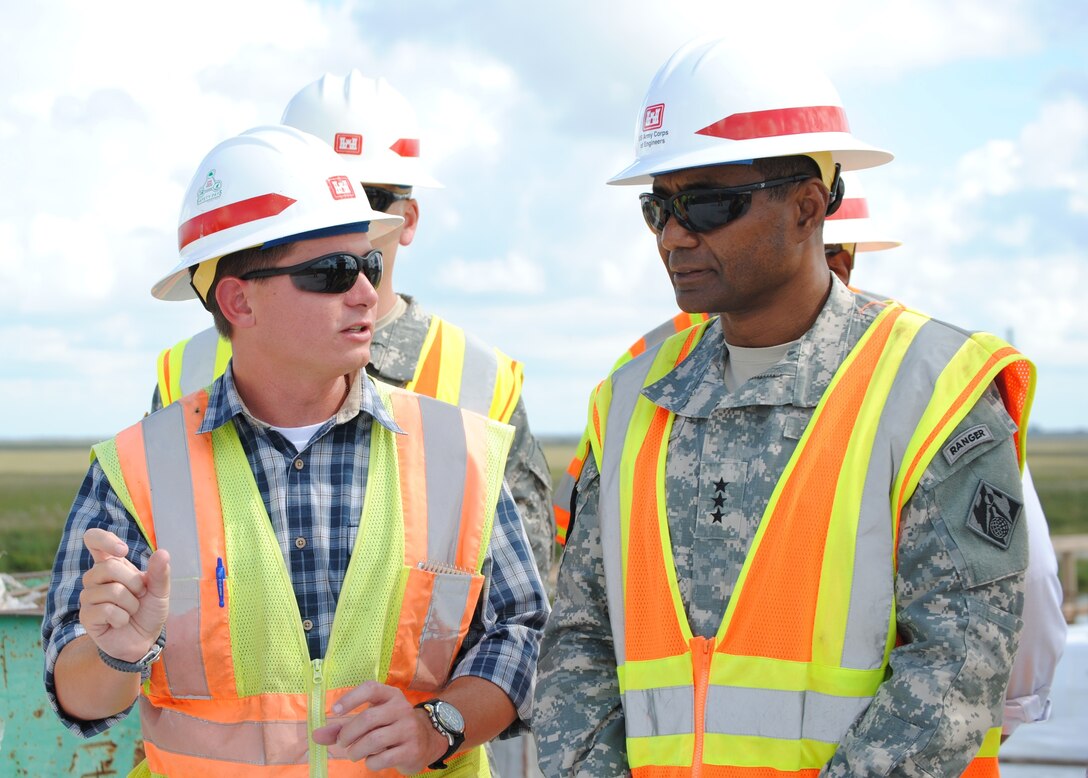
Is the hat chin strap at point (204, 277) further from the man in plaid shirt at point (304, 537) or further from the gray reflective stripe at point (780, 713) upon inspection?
the gray reflective stripe at point (780, 713)

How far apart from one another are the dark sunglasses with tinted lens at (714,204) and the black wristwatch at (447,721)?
4.34 ft

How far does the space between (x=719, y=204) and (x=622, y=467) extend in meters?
0.67

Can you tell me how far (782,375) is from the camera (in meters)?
3.05

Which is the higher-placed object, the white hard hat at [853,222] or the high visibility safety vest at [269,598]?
the white hard hat at [853,222]

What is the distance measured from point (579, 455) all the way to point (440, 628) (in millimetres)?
A: 757

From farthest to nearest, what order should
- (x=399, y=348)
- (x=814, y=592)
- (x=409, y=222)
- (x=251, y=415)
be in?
(x=409, y=222) < (x=399, y=348) < (x=251, y=415) < (x=814, y=592)

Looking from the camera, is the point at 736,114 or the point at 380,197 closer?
the point at 736,114

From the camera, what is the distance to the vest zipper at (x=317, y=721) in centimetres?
327

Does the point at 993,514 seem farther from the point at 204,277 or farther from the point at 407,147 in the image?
the point at 407,147

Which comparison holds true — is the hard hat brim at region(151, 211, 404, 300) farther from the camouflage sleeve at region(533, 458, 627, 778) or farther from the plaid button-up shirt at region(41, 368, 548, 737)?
the camouflage sleeve at region(533, 458, 627, 778)

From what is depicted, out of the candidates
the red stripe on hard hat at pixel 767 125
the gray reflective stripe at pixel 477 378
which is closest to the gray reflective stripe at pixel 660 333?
the gray reflective stripe at pixel 477 378

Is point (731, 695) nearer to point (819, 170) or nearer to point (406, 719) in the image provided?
point (406, 719)

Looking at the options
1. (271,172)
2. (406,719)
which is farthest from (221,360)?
(406,719)

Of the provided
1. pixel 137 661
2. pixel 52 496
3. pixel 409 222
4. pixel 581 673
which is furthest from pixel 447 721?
pixel 52 496
